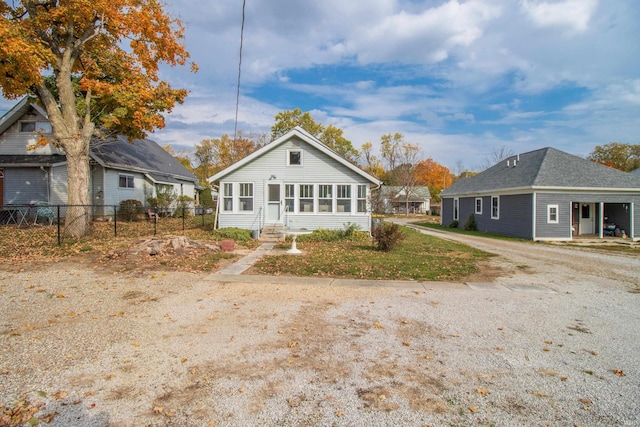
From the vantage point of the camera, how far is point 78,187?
13227 millimetres

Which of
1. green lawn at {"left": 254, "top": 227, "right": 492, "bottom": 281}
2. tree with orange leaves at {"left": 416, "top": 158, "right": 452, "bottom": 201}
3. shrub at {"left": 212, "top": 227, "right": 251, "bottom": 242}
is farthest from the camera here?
tree with orange leaves at {"left": 416, "top": 158, "right": 452, "bottom": 201}

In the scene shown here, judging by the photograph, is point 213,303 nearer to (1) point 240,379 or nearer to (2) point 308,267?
(1) point 240,379

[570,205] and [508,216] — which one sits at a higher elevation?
[570,205]

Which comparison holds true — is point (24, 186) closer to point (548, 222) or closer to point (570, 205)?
point (548, 222)

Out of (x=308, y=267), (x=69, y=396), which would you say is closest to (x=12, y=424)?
(x=69, y=396)

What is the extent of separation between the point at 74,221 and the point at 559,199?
74.7ft

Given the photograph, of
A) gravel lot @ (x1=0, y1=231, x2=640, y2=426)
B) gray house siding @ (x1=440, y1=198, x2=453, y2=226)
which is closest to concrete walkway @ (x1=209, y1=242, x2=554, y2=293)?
gravel lot @ (x1=0, y1=231, x2=640, y2=426)

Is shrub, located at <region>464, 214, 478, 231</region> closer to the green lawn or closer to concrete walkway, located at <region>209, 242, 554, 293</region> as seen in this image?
the green lawn

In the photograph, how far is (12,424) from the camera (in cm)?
269

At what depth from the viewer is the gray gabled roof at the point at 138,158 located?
19.4m

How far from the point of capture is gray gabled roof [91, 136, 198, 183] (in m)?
19.4

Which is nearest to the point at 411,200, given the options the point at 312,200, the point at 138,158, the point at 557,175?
the point at 557,175

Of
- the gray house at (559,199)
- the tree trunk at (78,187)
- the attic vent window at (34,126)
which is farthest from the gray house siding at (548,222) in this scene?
the attic vent window at (34,126)

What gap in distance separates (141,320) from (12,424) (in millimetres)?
2456
